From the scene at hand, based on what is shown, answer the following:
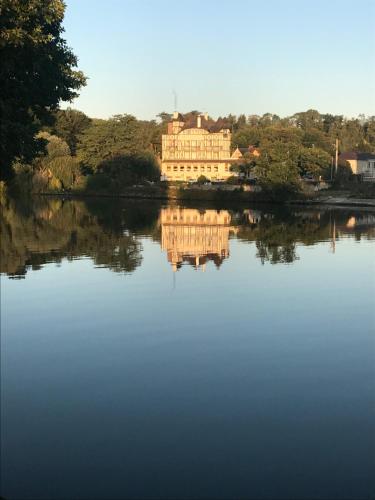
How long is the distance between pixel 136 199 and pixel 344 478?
249 ft

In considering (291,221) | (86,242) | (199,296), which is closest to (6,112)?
(199,296)

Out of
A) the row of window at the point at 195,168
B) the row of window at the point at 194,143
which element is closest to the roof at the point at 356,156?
the row of window at the point at 195,168

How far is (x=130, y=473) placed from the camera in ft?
23.0

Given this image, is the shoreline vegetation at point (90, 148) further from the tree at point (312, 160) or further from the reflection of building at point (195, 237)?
the reflection of building at point (195, 237)

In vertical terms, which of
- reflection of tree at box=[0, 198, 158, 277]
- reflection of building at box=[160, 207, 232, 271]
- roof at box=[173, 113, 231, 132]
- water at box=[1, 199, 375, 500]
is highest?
roof at box=[173, 113, 231, 132]

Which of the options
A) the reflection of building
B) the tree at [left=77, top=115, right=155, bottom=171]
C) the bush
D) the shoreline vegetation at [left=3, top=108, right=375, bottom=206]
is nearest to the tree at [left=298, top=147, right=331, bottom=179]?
the shoreline vegetation at [left=3, top=108, right=375, bottom=206]

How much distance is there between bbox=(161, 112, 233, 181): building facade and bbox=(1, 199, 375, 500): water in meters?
75.3

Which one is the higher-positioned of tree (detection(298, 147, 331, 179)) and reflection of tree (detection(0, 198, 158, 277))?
tree (detection(298, 147, 331, 179))

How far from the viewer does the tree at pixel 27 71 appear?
15.3 metres

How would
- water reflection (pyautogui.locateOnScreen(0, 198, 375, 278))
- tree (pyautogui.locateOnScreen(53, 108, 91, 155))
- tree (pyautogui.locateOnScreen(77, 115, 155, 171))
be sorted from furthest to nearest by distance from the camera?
tree (pyautogui.locateOnScreen(53, 108, 91, 155)), tree (pyautogui.locateOnScreen(77, 115, 155, 171)), water reflection (pyautogui.locateOnScreen(0, 198, 375, 278))

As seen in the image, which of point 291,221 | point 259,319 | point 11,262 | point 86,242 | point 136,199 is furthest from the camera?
point 136,199

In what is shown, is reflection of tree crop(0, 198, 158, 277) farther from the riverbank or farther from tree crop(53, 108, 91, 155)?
tree crop(53, 108, 91, 155)

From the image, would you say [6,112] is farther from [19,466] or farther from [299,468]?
[299,468]

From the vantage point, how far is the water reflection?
987 inches
